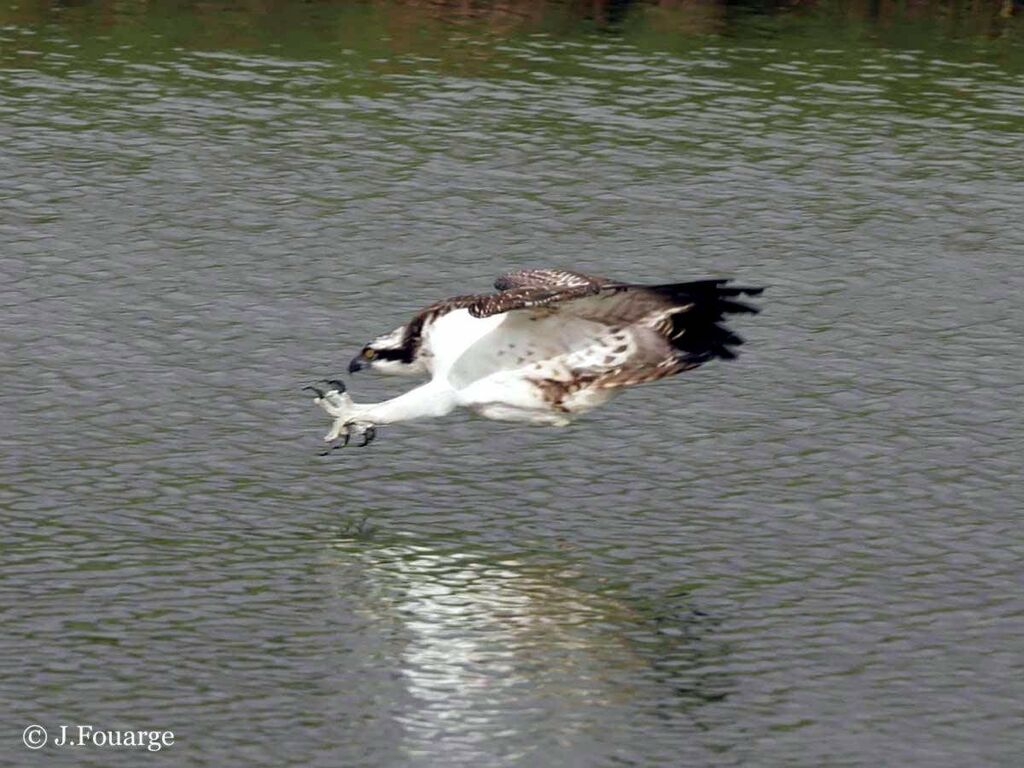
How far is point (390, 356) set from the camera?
18969 mm

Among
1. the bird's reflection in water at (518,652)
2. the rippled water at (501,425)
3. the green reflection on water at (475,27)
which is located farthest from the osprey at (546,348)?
the green reflection on water at (475,27)

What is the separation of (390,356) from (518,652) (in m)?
3.41

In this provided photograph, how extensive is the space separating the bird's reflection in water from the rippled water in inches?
1.6

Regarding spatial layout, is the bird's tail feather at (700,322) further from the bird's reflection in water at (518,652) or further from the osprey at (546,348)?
the bird's reflection in water at (518,652)

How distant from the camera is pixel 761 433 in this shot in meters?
21.1

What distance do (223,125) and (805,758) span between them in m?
17.6

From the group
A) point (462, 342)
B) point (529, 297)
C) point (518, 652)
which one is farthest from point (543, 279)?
point (518, 652)

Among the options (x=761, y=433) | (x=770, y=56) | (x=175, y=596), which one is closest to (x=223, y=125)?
(x=770, y=56)

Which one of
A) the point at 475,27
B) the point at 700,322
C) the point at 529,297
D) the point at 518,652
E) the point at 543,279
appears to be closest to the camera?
the point at 518,652

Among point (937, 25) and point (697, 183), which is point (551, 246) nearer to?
point (697, 183)

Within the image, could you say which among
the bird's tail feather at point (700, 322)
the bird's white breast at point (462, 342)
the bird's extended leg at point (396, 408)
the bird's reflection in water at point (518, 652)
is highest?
the bird's tail feather at point (700, 322)

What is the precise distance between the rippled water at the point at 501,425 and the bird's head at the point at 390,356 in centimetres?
118

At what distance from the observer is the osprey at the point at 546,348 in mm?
18047

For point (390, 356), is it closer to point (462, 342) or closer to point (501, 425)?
point (462, 342)
